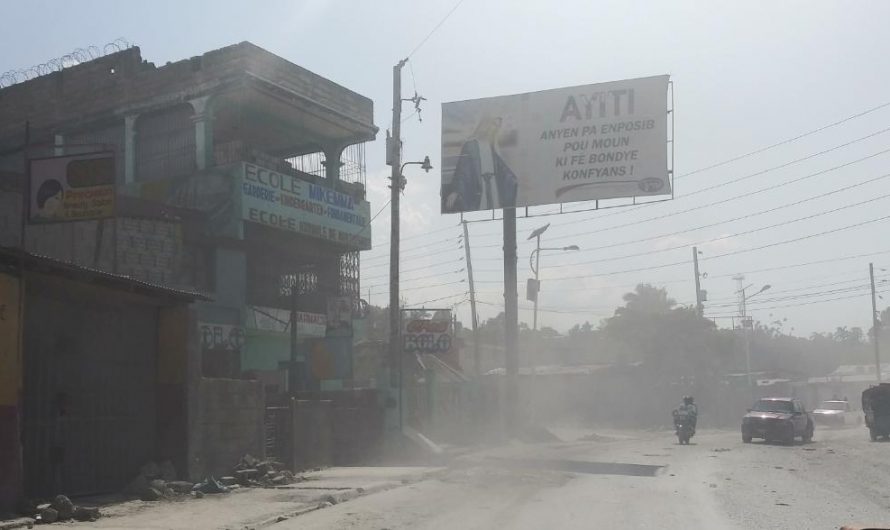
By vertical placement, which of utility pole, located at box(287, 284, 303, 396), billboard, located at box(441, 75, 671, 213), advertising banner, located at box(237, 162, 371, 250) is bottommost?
utility pole, located at box(287, 284, 303, 396)

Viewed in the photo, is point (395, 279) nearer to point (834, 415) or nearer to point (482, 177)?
point (482, 177)

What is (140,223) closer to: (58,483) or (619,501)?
(58,483)

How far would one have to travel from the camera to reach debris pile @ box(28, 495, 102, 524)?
12.2 m

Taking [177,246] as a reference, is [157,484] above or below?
below

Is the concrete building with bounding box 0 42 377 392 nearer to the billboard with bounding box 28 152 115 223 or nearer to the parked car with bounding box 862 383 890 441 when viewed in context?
the billboard with bounding box 28 152 115 223

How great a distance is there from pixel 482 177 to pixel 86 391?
21.8 m

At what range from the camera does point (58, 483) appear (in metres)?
14.7

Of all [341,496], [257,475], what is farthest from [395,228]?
[341,496]

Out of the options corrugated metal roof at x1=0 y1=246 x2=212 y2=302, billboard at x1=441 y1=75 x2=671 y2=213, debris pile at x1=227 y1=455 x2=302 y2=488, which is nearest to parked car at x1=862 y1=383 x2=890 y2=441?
billboard at x1=441 y1=75 x2=671 y2=213

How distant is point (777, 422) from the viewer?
31406mm

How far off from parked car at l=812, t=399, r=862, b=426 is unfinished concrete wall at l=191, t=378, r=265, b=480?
40.0 meters

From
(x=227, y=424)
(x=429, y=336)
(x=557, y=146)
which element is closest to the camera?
(x=227, y=424)

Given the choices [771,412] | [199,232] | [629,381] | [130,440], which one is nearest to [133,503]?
[130,440]

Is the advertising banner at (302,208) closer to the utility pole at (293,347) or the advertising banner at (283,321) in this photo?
the advertising banner at (283,321)
